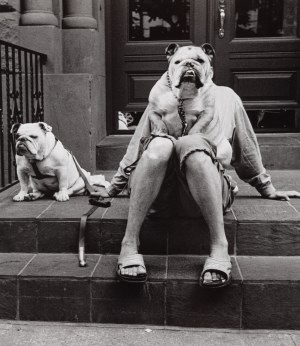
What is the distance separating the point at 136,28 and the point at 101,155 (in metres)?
1.69

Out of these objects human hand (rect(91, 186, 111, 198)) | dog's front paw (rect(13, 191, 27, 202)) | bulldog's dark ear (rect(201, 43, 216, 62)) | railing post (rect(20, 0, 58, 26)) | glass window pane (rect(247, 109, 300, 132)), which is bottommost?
dog's front paw (rect(13, 191, 27, 202))

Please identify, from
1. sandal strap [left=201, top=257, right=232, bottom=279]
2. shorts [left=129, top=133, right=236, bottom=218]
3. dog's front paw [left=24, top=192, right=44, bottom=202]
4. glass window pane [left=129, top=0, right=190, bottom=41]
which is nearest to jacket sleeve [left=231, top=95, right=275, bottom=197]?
shorts [left=129, top=133, right=236, bottom=218]

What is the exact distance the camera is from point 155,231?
4.18 meters

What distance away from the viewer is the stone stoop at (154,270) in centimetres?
369

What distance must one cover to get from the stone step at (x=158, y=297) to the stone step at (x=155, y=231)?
0.26 m

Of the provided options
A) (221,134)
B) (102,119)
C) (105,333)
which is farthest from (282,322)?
(102,119)

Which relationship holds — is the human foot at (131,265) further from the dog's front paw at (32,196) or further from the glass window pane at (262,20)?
the glass window pane at (262,20)

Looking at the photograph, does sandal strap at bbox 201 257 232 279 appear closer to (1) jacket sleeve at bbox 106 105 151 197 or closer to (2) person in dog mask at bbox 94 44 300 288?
(2) person in dog mask at bbox 94 44 300 288

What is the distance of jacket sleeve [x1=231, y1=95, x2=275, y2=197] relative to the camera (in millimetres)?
4586

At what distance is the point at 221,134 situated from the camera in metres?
4.23

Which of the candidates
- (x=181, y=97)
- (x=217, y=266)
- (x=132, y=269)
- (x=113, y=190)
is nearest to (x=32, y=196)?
(x=113, y=190)

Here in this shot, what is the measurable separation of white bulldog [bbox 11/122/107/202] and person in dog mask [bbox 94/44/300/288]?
0.68 metres

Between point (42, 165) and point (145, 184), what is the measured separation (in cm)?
128

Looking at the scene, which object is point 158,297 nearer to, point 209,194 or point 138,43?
point 209,194
